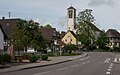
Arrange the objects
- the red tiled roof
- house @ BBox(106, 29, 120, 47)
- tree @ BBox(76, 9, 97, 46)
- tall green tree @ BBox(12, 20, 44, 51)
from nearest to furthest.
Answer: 1. tall green tree @ BBox(12, 20, 44, 51)
2. tree @ BBox(76, 9, 97, 46)
3. house @ BBox(106, 29, 120, 47)
4. the red tiled roof

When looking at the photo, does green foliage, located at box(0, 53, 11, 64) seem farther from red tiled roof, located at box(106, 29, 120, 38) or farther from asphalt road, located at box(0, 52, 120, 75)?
red tiled roof, located at box(106, 29, 120, 38)

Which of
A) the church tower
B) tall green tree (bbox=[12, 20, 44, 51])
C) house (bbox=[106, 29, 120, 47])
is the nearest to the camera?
tall green tree (bbox=[12, 20, 44, 51])

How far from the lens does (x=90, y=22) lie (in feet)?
456

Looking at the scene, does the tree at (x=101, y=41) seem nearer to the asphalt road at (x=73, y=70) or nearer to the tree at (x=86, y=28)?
the tree at (x=86, y=28)

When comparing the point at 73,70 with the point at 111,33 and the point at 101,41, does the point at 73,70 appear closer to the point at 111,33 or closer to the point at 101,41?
the point at 101,41

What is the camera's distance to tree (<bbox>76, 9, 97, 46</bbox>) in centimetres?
13673

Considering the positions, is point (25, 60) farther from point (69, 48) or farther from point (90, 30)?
point (90, 30)

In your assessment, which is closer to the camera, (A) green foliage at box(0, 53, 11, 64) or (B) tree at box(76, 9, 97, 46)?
(A) green foliage at box(0, 53, 11, 64)

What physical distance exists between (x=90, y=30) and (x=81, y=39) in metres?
5.60

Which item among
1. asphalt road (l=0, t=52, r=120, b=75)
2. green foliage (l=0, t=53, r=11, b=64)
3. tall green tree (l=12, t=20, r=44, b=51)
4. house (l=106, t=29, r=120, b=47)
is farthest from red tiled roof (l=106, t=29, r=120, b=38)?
green foliage (l=0, t=53, r=11, b=64)

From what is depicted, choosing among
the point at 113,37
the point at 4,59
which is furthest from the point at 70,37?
the point at 4,59

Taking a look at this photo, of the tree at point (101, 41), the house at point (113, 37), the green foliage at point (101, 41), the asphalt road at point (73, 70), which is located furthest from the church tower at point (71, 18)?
the asphalt road at point (73, 70)

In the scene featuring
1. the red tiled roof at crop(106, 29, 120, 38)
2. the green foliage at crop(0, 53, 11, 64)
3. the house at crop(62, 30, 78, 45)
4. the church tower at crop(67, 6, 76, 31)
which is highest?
the church tower at crop(67, 6, 76, 31)

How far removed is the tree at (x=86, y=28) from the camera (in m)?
137
